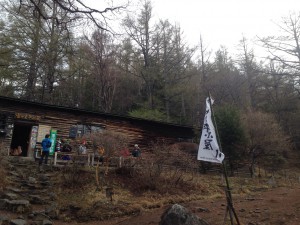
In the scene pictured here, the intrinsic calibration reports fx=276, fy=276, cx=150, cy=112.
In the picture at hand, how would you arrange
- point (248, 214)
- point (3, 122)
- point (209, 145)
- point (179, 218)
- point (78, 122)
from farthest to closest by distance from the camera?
point (78, 122) → point (3, 122) → point (248, 214) → point (209, 145) → point (179, 218)

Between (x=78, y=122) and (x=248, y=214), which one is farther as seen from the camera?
(x=78, y=122)

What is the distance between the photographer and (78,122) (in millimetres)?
20141

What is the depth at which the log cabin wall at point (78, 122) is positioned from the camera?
59.0 feet

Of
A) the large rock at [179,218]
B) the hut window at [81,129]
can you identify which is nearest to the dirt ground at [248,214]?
the large rock at [179,218]

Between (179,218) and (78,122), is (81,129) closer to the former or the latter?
(78,122)

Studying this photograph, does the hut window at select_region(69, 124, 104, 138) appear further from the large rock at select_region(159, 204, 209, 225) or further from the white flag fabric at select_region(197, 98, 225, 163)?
the large rock at select_region(159, 204, 209, 225)

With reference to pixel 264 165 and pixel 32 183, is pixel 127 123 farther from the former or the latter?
pixel 264 165

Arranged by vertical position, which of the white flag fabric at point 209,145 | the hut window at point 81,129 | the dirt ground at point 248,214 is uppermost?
the hut window at point 81,129

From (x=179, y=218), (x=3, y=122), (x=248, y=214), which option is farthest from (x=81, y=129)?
(x=179, y=218)

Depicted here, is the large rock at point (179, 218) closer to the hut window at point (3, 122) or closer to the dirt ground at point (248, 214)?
the dirt ground at point (248, 214)

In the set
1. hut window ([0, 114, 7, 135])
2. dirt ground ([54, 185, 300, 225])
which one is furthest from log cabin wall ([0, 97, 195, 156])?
dirt ground ([54, 185, 300, 225])

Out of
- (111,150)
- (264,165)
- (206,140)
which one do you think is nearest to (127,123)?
(111,150)

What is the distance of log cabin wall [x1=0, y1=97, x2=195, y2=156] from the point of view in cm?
1797

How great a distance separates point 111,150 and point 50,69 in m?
17.6
